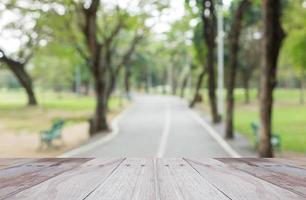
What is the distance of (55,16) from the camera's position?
22.9 m

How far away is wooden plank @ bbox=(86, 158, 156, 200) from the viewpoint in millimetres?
1743

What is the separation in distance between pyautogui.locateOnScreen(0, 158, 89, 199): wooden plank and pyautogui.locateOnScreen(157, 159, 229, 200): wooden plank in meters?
0.50

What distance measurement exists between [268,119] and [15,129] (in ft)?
66.0

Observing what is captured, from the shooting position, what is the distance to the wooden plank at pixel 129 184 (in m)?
1.74

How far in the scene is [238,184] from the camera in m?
1.96

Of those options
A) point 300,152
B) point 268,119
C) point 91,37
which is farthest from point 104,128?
point 268,119

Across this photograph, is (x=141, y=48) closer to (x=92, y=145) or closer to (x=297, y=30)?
(x=297, y=30)

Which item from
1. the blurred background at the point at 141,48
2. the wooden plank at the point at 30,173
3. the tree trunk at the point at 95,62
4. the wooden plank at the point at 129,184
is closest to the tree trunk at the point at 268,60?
the blurred background at the point at 141,48

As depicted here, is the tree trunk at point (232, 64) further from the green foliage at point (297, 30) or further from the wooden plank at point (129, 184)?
the wooden plank at point (129, 184)

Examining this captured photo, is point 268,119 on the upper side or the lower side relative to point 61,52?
lower

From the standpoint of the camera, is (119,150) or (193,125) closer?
(119,150)

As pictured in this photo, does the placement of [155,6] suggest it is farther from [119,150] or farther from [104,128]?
[119,150]

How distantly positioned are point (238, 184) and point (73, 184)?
0.66 metres

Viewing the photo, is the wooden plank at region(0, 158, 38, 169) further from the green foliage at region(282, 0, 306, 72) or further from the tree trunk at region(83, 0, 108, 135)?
the green foliage at region(282, 0, 306, 72)
